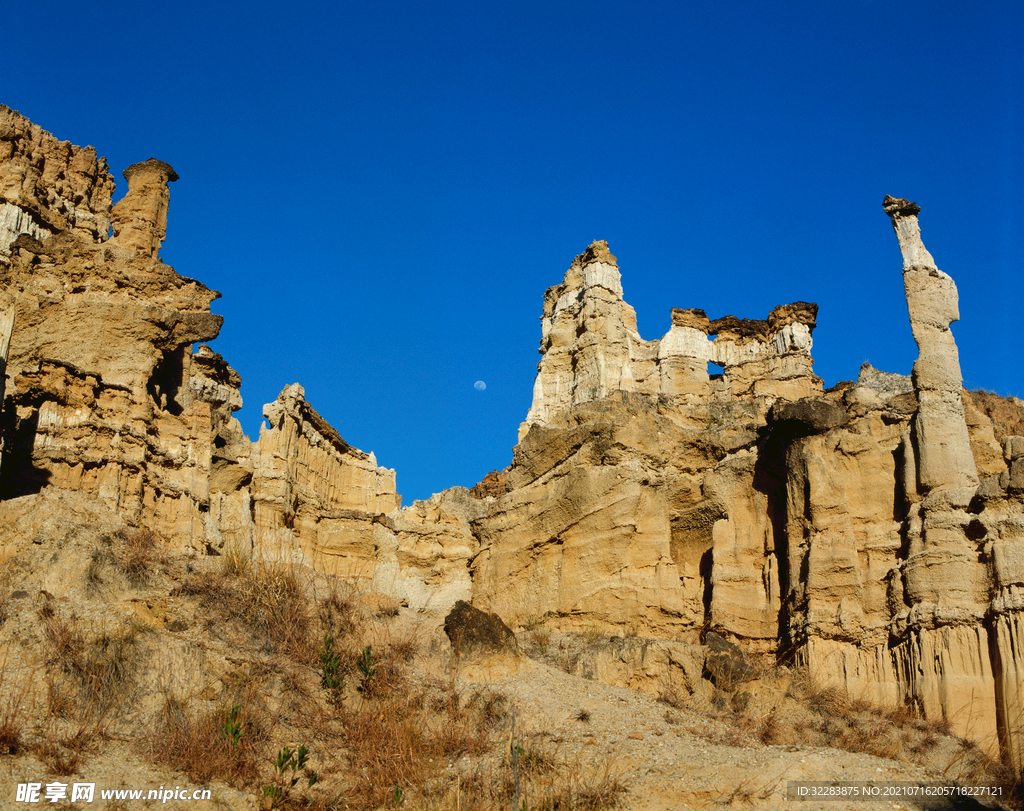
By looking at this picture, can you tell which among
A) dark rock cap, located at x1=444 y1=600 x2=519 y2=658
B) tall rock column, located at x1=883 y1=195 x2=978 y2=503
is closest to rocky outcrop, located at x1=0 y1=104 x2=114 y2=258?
dark rock cap, located at x1=444 y1=600 x2=519 y2=658

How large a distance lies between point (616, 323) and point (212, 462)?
23608 mm

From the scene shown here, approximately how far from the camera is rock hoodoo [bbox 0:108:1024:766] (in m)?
17.2

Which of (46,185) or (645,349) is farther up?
(46,185)

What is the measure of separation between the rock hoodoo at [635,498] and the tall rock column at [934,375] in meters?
0.05

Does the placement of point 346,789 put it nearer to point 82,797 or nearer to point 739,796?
point 82,797

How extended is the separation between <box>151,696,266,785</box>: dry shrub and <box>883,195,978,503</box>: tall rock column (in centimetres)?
1372

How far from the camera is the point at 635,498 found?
2164cm

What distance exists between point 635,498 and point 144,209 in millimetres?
16067

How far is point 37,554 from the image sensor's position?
1418cm

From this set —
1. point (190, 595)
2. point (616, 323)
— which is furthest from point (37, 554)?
point (616, 323)

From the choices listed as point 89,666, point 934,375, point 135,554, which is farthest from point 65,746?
point 934,375

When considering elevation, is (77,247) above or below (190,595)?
above

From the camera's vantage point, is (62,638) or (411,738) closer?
(411,738)

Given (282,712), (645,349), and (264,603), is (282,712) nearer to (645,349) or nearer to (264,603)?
(264,603)
